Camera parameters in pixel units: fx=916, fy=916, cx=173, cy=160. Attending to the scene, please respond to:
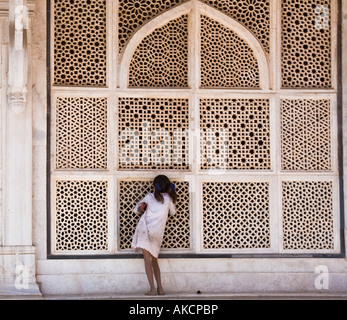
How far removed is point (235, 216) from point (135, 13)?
90.4 inches

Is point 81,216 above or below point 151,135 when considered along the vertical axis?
below

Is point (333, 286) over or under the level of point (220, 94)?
under

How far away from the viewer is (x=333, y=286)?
9.22 metres

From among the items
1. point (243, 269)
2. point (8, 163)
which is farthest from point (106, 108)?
point (243, 269)

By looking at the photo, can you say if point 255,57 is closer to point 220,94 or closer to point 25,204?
point 220,94

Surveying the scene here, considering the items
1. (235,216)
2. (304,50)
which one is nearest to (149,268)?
(235,216)

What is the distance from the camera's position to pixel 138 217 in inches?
361

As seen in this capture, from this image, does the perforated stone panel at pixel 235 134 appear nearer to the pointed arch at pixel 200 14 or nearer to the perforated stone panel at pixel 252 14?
the pointed arch at pixel 200 14

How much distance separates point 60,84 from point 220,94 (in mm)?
1614

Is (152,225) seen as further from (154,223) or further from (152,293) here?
(152,293)

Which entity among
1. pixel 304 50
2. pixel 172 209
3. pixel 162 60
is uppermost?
pixel 304 50

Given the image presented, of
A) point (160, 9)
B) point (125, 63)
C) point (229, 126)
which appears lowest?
point (229, 126)
